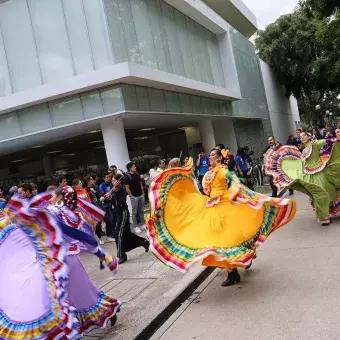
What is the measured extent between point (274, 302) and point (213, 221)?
3.75ft

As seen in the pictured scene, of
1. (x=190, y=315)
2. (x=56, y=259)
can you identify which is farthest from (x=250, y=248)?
(x=56, y=259)

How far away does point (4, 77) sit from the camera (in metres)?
14.3

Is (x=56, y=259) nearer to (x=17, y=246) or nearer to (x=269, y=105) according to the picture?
(x=17, y=246)

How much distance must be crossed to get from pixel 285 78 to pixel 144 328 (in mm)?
32362

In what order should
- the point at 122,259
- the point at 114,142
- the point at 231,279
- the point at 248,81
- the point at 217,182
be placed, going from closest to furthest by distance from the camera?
the point at 231,279 → the point at 217,182 → the point at 122,259 → the point at 114,142 → the point at 248,81

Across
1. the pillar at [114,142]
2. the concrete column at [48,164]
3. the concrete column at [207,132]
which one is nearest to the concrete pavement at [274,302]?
the pillar at [114,142]

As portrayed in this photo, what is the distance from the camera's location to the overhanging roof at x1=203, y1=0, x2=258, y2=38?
2564cm

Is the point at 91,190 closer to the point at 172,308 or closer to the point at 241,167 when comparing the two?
the point at 241,167

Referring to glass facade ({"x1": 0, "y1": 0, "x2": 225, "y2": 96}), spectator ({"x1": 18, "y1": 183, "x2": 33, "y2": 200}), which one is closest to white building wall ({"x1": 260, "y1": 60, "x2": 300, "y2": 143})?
glass facade ({"x1": 0, "y1": 0, "x2": 225, "y2": 96})

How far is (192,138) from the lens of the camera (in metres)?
25.2

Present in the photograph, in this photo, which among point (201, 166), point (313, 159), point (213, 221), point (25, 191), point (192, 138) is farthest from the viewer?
point (192, 138)

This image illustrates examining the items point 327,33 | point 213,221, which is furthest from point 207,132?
point 213,221

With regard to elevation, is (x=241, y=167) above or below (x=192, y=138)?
below

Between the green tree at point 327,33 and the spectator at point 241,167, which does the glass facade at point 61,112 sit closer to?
the spectator at point 241,167
